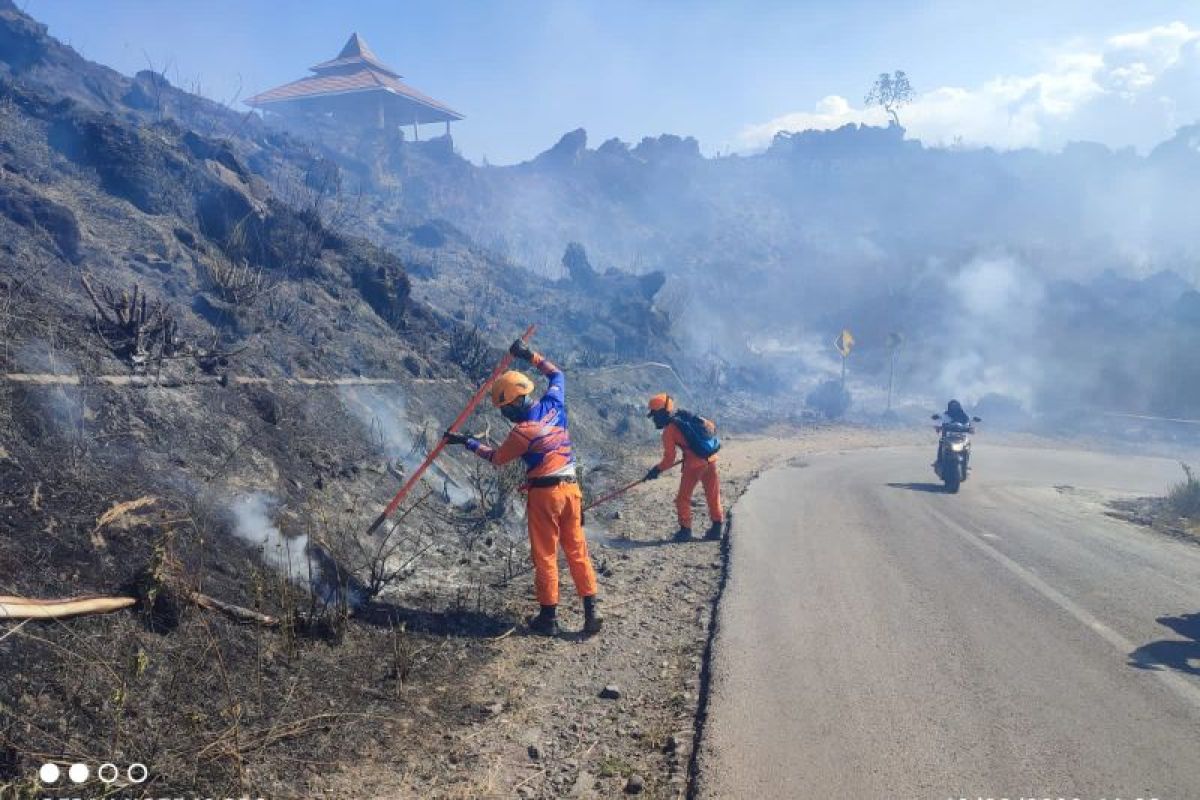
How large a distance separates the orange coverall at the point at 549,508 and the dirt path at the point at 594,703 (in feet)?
1.44

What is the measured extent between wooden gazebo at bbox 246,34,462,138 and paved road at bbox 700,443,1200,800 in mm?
39747

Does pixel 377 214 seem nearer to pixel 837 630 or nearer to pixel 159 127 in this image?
pixel 159 127

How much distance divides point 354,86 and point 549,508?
41.9 metres

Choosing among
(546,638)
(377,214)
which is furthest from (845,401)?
(546,638)

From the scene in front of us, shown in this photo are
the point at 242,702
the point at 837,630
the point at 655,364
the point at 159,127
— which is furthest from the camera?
the point at 655,364

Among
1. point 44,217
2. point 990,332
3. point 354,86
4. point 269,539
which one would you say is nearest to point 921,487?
point 269,539

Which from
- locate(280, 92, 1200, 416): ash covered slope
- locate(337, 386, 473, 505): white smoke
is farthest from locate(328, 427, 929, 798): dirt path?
locate(280, 92, 1200, 416): ash covered slope

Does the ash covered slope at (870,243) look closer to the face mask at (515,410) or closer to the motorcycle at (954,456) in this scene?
the motorcycle at (954,456)

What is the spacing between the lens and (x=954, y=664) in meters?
4.65

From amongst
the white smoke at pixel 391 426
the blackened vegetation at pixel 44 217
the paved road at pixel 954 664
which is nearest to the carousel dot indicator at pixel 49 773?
the paved road at pixel 954 664

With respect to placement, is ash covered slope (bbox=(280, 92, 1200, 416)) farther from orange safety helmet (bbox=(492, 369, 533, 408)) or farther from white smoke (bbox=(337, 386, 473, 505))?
orange safety helmet (bbox=(492, 369, 533, 408))

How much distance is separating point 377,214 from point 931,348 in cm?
2848

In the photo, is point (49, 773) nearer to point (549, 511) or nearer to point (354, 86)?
point (549, 511)

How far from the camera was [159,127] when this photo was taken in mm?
16969
